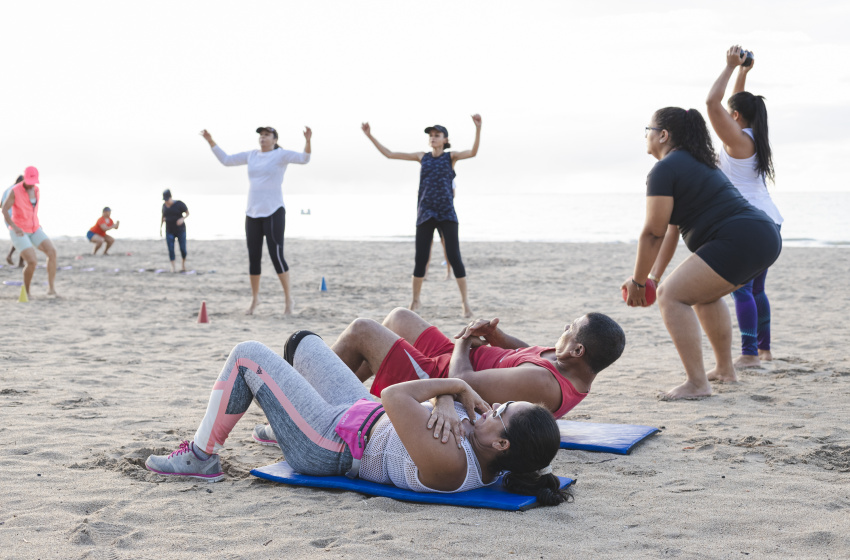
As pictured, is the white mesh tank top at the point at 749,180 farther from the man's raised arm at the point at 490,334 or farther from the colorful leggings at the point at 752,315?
the man's raised arm at the point at 490,334

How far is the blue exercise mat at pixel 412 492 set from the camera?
114 inches

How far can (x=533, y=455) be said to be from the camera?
2740mm

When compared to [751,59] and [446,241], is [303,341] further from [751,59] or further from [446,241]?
[446,241]

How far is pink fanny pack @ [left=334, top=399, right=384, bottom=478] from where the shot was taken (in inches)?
121

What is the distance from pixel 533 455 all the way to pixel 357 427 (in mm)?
762

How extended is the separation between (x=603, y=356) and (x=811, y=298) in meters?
8.15

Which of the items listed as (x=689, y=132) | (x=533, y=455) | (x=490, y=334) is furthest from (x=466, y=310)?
(x=533, y=455)

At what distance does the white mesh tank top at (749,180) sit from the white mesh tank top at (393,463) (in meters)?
3.56

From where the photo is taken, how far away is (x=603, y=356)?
3.46 m

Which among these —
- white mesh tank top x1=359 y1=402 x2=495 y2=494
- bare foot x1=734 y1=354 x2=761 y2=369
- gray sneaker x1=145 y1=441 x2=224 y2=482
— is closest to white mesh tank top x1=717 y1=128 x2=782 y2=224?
bare foot x1=734 y1=354 x2=761 y2=369

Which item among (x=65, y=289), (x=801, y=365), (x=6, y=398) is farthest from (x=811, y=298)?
(x=65, y=289)

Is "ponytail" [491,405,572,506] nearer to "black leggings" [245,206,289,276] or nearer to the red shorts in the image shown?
the red shorts

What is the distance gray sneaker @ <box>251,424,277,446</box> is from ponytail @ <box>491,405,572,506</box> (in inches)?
56.7

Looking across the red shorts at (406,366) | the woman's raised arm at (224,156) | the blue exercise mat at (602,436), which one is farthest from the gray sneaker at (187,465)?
the woman's raised arm at (224,156)
